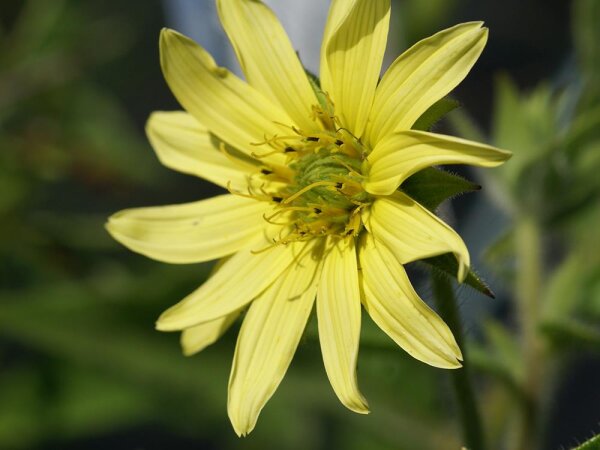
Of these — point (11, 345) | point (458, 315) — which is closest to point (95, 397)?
point (11, 345)

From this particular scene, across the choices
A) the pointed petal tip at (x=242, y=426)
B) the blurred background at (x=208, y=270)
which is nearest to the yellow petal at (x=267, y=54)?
the blurred background at (x=208, y=270)

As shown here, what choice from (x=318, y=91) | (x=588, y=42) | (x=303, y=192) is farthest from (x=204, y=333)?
(x=588, y=42)

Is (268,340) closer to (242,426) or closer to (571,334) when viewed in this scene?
(242,426)

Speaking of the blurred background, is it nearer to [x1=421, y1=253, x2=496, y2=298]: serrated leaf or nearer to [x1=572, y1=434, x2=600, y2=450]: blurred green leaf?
[x1=421, y1=253, x2=496, y2=298]: serrated leaf

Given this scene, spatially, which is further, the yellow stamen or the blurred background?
the blurred background

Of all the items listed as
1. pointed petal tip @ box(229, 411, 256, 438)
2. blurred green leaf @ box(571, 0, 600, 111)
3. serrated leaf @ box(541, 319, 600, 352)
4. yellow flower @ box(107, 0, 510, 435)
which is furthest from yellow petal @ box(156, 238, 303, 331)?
blurred green leaf @ box(571, 0, 600, 111)

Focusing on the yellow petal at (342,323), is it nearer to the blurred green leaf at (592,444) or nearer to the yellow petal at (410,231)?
the yellow petal at (410,231)
